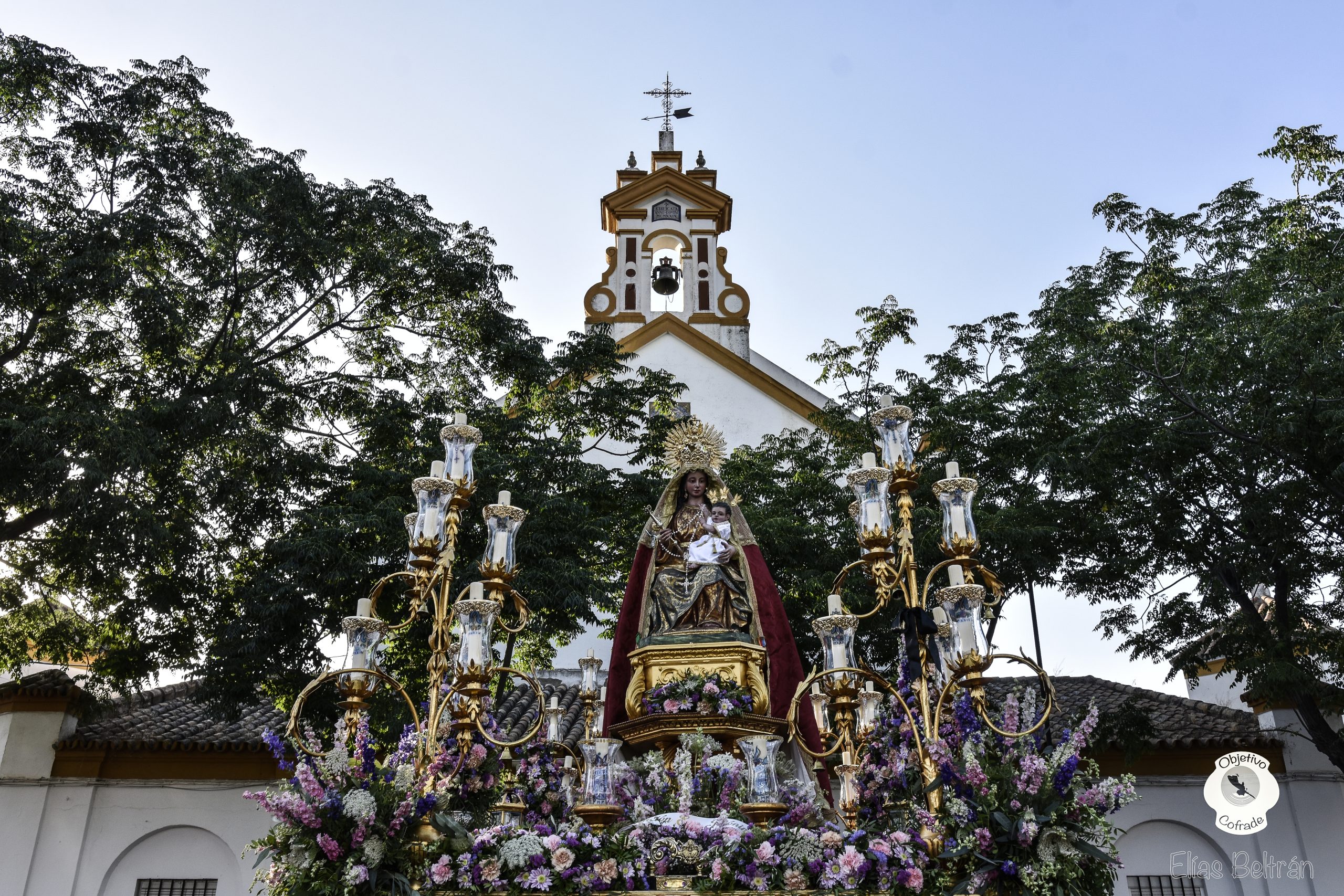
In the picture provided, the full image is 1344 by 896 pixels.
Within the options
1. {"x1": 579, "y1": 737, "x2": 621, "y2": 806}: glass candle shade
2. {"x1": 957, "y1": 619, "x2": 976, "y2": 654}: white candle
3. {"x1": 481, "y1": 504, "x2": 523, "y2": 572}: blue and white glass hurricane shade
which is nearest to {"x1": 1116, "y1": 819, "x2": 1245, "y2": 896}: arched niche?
{"x1": 957, "y1": 619, "x2": 976, "y2": 654}: white candle

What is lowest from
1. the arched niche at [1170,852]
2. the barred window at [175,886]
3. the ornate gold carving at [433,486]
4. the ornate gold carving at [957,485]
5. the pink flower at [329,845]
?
the pink flower at [329,845]

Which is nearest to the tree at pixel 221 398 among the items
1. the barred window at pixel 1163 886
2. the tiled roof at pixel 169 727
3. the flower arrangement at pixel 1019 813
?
the tiled roof at pixel 169 727

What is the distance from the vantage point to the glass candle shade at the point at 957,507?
7012mm

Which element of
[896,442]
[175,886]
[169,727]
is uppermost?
Answer: [896,442]

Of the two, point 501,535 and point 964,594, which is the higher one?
point 501,535

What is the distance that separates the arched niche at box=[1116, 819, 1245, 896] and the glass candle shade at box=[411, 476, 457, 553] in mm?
11038

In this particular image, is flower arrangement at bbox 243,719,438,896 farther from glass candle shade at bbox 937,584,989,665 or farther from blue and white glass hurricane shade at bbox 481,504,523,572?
glass candle shade at bbox 937,584,989,665

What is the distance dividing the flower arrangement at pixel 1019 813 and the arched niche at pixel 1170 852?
911 cm

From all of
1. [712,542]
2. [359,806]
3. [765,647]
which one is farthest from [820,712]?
[359,806]

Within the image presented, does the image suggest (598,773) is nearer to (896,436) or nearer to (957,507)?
(957,507)

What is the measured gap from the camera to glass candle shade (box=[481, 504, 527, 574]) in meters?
7.70

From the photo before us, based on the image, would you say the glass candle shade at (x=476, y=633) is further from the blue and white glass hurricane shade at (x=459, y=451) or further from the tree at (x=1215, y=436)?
the tree at (x=1215, y=436)

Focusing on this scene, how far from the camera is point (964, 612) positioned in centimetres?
682

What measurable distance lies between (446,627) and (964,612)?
11.2ft
